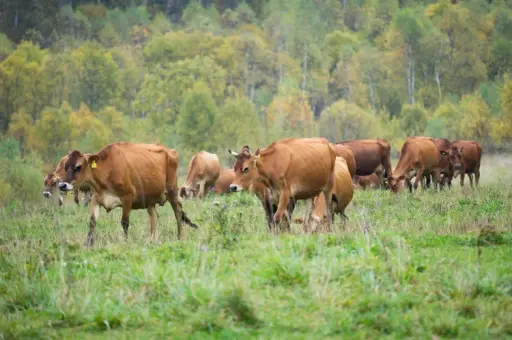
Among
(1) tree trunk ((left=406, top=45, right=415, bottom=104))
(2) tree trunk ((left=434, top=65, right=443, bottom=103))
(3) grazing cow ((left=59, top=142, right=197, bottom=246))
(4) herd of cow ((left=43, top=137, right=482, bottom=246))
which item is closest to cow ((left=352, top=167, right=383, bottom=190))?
(4) herd of cow ((left=43, top=137, right=482, bottom=246))

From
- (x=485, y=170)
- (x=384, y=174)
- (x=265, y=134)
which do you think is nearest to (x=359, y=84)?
(x=265, y=134)

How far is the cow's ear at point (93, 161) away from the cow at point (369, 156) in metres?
14.8

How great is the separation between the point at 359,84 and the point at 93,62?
35.5 metres

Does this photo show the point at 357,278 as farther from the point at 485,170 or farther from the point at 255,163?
the point at 485,170

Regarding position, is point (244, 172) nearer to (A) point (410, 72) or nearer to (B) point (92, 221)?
(B) point (92, 221)

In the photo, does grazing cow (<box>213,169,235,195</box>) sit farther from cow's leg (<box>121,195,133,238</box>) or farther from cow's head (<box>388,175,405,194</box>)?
cow's leg (<box>121,195,133,238</box>)

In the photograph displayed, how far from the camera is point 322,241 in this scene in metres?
12.0

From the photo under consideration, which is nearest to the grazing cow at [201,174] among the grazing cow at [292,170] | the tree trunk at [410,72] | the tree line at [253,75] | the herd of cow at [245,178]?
the herd of cow at [245,178]

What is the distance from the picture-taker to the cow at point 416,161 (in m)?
28.4

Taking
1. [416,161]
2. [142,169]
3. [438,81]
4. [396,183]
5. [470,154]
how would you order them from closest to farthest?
1. [142,169]
2. [396,183]
3. [416,161]
4. [470,154]
5. [438,81]

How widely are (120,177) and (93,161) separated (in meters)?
0.60

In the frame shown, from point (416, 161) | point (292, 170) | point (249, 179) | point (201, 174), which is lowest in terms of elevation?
point (201, 174)

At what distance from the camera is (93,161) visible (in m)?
16.6

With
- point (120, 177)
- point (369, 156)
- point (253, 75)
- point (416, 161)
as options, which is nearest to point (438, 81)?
point (253, 75)
